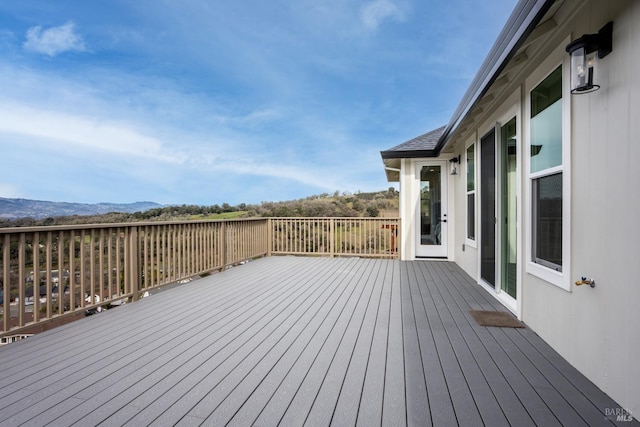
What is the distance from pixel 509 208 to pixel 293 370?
2837mm

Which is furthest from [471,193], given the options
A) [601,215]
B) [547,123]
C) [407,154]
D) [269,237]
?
[269,237]

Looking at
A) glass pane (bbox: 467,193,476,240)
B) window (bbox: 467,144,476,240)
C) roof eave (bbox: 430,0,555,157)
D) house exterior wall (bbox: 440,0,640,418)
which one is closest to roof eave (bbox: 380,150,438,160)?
window (bbox: 467,144,476,240)

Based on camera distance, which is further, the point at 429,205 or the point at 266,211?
the point at 266,211

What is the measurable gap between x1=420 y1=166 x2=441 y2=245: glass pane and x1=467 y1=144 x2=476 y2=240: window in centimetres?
133

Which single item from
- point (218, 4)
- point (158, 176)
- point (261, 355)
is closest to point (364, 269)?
point (261, 355)

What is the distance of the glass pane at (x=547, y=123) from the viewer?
2.21 metres

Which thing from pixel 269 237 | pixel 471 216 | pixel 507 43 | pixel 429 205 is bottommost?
pixel 269 237

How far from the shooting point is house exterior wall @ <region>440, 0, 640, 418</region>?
1445mm

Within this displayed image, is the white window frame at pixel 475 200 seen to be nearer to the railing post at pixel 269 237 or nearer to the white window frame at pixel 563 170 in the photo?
the white window frame at pixel 563 170

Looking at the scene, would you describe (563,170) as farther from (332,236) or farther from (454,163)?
(332,236)

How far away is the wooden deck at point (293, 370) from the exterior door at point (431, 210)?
2991 mm

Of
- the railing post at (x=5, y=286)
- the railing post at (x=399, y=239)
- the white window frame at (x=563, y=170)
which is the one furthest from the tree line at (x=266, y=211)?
the white window frame at (x=563, y=170)

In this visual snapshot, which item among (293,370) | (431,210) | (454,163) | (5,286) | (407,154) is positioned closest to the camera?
(293,370)

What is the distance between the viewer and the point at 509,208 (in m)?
3.36
